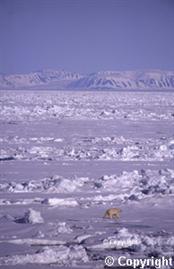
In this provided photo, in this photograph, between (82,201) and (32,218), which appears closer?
(32,218)

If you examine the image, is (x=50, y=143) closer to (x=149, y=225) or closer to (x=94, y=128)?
(x=94, y=128)

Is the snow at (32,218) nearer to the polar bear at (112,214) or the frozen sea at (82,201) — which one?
the frozen sea at (82,201)

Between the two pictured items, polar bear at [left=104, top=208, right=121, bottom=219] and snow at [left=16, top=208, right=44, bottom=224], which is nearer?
snow at [left=16, top=208, right=44, bottom=224]

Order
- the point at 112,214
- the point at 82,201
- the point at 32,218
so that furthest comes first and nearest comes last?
the point at 82,201, the point at 112,214, the point at 32,218

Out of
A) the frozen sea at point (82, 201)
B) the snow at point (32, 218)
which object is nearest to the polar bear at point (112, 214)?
the frozen sea at point (82, 201)

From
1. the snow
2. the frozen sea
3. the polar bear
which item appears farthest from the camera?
the polar bear

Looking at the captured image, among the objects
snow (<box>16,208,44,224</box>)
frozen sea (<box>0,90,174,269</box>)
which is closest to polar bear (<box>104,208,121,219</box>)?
frozen sea (<box>0,90,174,269</box>)

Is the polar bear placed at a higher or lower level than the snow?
higher

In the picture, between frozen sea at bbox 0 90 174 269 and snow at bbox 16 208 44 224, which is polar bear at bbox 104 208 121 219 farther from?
snow at bbox 16 208 44 224

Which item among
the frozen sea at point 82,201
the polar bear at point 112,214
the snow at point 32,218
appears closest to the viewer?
the frozen sea at point 82,201

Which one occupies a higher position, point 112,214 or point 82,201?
point 82,201

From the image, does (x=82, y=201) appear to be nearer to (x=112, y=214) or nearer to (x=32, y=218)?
(x=112, y=214)

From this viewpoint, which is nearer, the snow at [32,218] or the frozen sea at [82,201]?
the frozen sea at [82,201]

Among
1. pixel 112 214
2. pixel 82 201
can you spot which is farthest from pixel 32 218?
pixel 82 201
